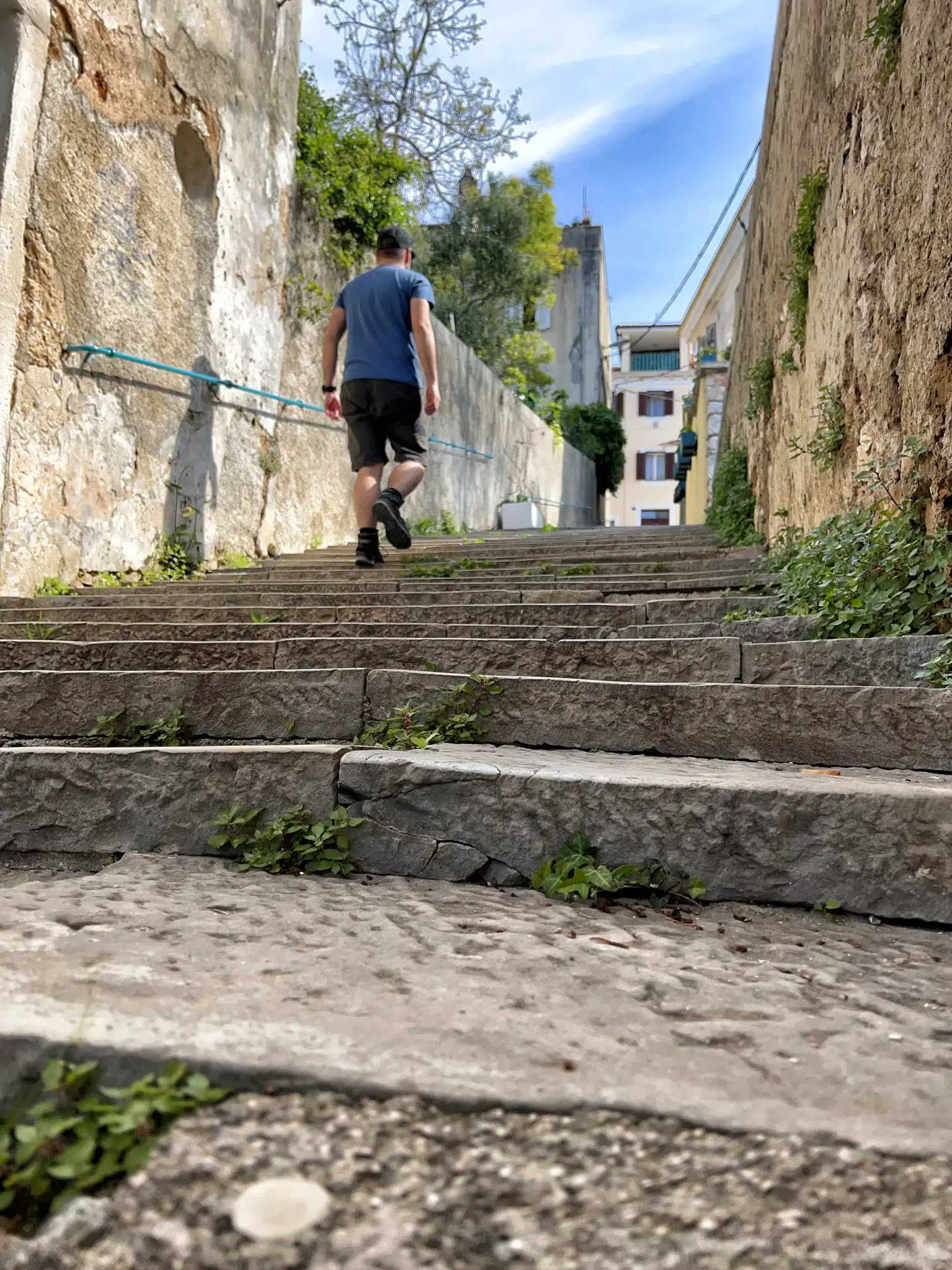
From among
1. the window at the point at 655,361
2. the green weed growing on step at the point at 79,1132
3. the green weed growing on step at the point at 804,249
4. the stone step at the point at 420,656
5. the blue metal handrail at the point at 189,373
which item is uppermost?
the window at the point at 655,361

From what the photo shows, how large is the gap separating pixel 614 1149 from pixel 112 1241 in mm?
476

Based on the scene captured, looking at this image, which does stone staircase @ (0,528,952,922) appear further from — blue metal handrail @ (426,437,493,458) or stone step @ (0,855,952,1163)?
blue metal handrail @ (426,437,493,458)

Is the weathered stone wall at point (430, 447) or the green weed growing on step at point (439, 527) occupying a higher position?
the weathered stone wall at point (430, 447)

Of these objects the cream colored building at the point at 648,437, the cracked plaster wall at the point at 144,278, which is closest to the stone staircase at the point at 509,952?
the cracked plaster wall at the point at 144,278

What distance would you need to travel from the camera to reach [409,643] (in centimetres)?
288

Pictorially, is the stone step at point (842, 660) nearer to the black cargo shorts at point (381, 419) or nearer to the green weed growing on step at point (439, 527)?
the black cargo shorts at point (381, 419)

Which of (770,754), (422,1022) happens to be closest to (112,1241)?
(422,1022)

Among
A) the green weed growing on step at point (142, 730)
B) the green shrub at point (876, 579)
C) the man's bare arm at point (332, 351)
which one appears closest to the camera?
the green weed growing on step at point (142, 730)

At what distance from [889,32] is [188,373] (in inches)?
161

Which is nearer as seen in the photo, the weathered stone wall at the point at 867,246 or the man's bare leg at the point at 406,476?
the weathered stone wall at the point at 867,246

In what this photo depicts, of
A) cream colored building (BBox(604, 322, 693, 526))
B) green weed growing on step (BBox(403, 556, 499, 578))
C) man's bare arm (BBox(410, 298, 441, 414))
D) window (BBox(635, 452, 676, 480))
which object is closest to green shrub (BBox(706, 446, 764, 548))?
green weed growing on step (BBox(403, 556, 499, 578))

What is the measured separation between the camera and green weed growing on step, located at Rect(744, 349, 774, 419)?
5.84m

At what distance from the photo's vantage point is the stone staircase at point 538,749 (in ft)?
5.55

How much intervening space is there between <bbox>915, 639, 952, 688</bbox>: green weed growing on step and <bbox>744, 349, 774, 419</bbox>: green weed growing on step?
12.8 feet
